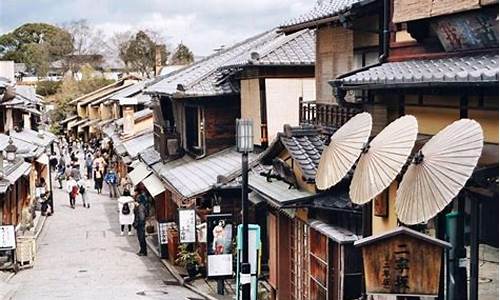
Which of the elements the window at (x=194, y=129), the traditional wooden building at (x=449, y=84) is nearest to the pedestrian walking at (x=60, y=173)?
the window at (x=194, y=129)

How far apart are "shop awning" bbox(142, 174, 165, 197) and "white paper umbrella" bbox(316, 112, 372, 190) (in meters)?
15.4

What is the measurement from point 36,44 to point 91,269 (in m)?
78.2

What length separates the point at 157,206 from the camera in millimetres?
28688

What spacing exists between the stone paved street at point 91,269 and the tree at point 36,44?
62.9m

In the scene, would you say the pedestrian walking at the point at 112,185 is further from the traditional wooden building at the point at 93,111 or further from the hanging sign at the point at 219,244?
the hanging sign at the point at 219,244

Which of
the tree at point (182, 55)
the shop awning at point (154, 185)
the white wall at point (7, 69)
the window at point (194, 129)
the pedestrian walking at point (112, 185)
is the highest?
the tree at point (182, 55)

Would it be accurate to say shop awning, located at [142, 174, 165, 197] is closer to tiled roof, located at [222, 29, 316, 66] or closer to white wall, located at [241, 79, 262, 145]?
white wall, located at [241, 79, 262, 145]

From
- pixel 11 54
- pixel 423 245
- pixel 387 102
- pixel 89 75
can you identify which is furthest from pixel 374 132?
pixel 11 54

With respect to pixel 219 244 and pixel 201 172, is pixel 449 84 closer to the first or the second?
pixel 219 244

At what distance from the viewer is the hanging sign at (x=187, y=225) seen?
1965cm

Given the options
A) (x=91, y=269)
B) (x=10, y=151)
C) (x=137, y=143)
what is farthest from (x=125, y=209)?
(x=137, y=143)

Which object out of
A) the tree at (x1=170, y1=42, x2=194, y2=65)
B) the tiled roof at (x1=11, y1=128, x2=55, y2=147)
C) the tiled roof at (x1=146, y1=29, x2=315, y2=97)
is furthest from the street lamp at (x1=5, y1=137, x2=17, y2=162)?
the tree at (x1=170, y1=42, x2=194, y2=65)

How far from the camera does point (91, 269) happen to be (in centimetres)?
2177

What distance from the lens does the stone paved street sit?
18.5 metres
